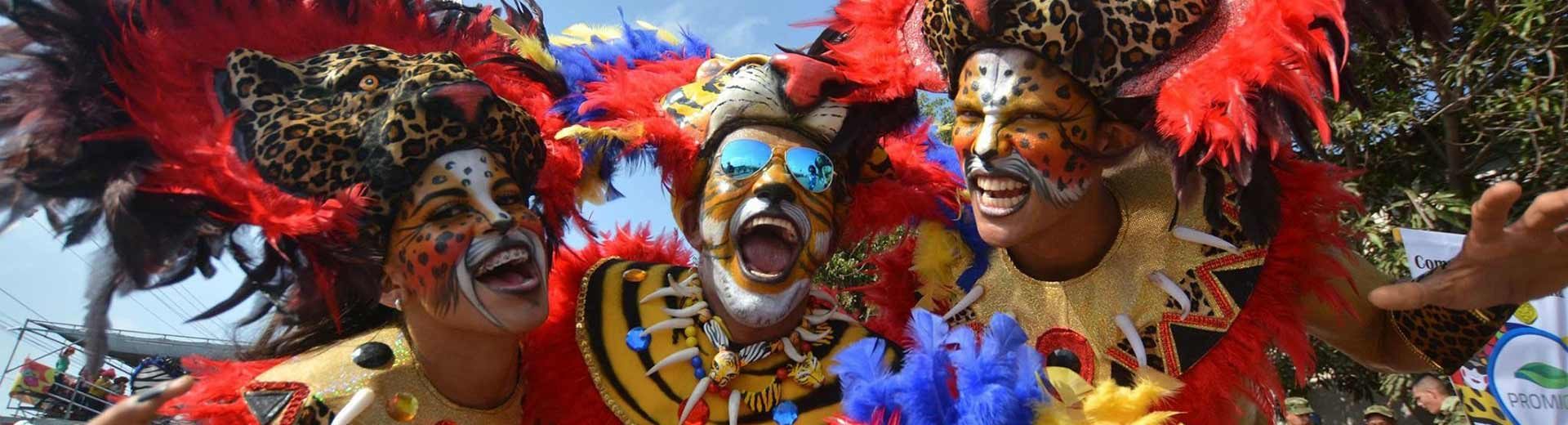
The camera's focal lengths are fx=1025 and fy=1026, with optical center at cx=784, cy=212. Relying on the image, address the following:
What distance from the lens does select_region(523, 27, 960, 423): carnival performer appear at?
2920 millimetres

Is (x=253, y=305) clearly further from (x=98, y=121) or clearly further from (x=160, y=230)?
(x=98, y=121)

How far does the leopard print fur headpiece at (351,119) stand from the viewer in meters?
2.58

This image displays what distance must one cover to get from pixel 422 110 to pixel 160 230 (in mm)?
692

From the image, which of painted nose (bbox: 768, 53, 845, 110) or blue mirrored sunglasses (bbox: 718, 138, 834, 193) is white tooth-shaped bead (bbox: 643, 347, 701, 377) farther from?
painted nose (bbox: 768, 53, 845, 110)

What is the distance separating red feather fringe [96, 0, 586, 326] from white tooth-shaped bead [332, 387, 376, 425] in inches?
11.3

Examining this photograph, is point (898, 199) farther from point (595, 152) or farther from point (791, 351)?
point (595, 152)

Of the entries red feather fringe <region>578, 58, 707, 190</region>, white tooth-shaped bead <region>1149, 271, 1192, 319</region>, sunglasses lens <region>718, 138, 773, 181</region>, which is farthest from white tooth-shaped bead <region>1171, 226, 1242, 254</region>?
red feather fringe <region>578, 58, 707, 190</region>

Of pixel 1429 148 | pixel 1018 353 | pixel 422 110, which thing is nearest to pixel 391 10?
pixel 422 110

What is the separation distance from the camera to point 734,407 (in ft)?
9.45

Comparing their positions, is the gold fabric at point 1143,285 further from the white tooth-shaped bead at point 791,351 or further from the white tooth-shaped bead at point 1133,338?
the white tooth-shaped bead at point 791,351

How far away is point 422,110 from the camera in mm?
2617

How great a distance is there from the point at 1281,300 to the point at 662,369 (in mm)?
1701

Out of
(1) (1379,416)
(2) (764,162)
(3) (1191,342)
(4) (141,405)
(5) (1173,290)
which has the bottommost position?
(1) (1379,416)

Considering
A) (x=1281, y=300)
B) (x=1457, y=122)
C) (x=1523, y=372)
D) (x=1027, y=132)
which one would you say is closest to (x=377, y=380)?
(x=1027, y=132)
